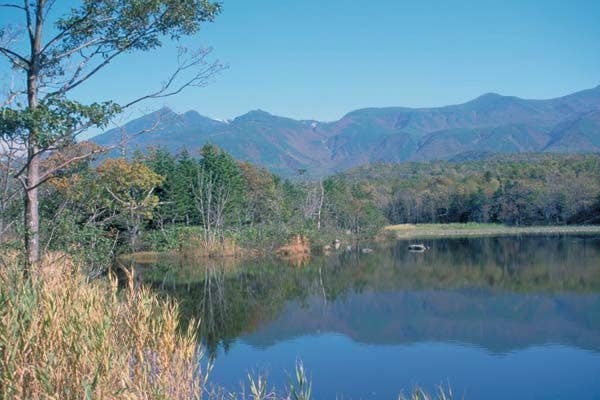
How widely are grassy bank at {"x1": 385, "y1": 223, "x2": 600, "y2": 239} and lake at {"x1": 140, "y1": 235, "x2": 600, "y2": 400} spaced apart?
13.2m

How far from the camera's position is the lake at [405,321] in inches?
362

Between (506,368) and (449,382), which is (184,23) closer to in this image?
(449,382)

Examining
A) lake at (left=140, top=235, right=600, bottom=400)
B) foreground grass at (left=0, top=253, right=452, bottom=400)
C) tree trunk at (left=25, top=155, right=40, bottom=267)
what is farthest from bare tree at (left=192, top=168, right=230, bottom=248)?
foreground grass at (left=0, top=253, right=452, bottom=400)

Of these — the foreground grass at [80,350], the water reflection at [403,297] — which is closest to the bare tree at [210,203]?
the water reflection at [403,297]

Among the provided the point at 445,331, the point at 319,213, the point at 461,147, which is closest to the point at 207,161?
the point at 319,213

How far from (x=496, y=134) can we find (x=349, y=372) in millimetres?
161598

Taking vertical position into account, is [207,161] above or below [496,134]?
below

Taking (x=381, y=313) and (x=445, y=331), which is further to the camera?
(x=381, y=313)

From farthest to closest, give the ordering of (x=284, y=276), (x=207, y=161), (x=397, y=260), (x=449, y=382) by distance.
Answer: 1. (x=207, y=161)
2. (x=397, y=260)
3. (x=284, y=276)
4. (x=449, y=382)

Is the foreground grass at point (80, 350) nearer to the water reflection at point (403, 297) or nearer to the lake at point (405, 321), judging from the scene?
the lake at point (405, 321)

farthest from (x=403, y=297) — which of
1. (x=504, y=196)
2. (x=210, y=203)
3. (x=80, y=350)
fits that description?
(x=504, y=196)

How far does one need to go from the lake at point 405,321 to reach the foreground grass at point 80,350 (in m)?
1.56

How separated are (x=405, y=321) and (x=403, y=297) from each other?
3016 mm

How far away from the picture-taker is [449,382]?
8797 millimetres
